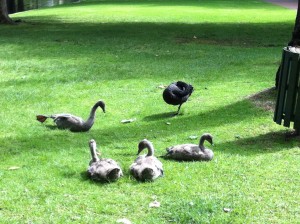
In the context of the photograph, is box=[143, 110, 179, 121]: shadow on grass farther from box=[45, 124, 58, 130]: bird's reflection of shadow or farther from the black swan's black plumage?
box=[45, 124, 58, 130]: bird's reflection of shadow

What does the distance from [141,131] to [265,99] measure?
8.58ft

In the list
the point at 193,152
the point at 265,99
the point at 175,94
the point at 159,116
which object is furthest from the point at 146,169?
the point at 265,99

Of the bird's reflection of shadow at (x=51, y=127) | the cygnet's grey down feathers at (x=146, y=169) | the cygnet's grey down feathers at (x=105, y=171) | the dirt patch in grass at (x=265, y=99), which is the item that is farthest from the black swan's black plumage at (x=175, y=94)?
the cygnet's grey down feathers at (x=105, y=171)

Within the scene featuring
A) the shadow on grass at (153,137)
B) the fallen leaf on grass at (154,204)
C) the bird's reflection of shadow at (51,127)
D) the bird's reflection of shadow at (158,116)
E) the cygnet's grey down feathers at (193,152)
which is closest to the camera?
the fallen leaf on grass at (154,204)

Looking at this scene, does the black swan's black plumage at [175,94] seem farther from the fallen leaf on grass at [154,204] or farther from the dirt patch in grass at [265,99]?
the fallen leaf on grass at [154,204]

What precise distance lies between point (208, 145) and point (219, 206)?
1.89m

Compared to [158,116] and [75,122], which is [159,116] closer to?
[158,116]

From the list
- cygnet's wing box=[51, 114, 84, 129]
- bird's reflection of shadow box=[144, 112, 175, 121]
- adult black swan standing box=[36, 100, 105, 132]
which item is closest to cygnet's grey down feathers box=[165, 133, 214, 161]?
adult black swan standing box=[36, 100, 105, 132]

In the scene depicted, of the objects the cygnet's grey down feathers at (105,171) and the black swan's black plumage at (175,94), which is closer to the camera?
the cygnet's grey down feathers at (105,171)

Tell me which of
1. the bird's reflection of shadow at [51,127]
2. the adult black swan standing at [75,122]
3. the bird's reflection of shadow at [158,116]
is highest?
the adult black swan standing at [75,122]

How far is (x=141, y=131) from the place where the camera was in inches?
299

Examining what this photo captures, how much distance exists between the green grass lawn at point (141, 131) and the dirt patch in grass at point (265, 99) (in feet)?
0.28

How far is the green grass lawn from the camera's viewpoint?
5.02 m

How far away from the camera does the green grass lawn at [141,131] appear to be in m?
5.02
